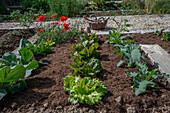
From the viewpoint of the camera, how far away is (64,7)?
768cm

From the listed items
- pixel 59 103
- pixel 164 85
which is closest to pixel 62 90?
pixel 59 103

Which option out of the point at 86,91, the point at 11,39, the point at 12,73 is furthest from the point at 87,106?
the point at 11,39

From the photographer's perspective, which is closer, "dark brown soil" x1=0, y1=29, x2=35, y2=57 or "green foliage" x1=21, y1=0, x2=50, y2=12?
"dark brown soil" x1=0, y1=29, x2=35, y2=57

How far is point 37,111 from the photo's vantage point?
191cm

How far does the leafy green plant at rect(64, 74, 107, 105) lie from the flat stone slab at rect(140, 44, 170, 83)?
4.15ft

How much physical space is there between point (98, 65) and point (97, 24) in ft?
11.4

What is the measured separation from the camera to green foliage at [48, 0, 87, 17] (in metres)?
7.77

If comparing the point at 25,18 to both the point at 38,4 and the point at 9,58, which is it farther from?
the point at 38,4

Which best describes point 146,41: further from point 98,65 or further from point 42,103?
point 42,103

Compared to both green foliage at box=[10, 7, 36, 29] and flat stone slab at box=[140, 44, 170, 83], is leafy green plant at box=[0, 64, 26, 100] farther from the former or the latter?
green foliage at box=[10, 7, 36, 29]

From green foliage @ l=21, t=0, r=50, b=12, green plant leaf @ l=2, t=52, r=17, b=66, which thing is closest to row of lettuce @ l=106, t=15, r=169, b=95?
green plant leaf @ l=2, t=52, r=17, b=66

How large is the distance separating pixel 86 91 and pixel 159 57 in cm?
186

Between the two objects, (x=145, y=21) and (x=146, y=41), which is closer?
(x=146, y=41)

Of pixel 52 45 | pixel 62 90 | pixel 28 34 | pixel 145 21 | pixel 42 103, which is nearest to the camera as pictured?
pixel 42 103
